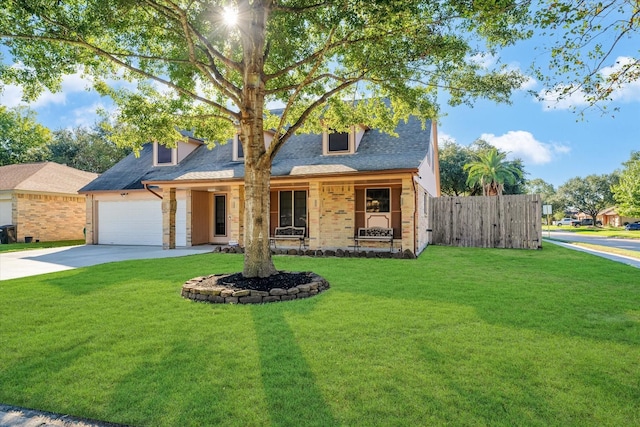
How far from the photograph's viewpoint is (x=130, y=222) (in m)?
17.6

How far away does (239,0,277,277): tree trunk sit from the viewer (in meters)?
7.36

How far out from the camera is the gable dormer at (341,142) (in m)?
14.5

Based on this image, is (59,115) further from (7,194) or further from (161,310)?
(161,310)

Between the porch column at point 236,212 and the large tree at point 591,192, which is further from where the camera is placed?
the large tree at point 591,192

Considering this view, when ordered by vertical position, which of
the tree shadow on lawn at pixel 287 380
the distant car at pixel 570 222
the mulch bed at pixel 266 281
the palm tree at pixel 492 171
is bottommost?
→ the tree shadow on lawn at pixel 287 380

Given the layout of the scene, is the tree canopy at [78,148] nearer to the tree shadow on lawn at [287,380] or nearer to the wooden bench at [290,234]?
the wooden bench at [290,234]

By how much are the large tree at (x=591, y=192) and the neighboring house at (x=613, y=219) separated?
1456mm

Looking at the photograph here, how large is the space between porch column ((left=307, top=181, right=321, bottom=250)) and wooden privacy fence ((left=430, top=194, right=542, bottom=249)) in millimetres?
6196

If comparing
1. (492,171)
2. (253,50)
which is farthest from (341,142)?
(492,171)

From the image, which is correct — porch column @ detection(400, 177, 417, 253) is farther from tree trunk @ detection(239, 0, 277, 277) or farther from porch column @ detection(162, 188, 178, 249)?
porch column @ detection(162, 188, 178, 249)

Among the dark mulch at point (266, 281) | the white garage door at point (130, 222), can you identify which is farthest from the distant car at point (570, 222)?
the dark mulch at point (266, 281)

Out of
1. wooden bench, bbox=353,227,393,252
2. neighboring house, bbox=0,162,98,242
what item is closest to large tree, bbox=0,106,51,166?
neighboring house, bbox=0,162,98,242

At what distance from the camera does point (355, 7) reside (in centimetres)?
643

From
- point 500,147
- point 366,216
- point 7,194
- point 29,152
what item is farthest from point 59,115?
point 500,147
